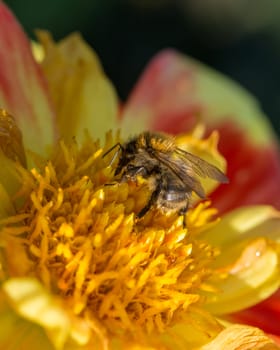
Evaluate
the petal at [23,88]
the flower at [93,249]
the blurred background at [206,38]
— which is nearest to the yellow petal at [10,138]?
the flower at [93,249]

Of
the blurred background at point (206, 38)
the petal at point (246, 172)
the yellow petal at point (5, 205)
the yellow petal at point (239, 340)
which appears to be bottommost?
the blurred background at point (206, 38)

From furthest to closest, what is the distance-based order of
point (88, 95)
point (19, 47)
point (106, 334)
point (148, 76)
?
point (148, 76), point (88, 95), point (19, 47), point (106, 334)

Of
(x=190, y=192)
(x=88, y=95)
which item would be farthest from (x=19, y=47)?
(x=190, y=192)

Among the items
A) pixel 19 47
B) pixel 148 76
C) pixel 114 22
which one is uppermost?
pixel 19 47

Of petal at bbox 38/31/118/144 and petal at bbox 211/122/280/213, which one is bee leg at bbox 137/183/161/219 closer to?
petal at bbox 38/31/118/144

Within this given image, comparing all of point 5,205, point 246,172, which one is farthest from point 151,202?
point 246,172

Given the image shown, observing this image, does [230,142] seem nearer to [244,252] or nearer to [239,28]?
[244,252]

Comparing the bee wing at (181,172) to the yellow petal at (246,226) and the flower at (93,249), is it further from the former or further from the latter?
the yellow petal at (246,226)
